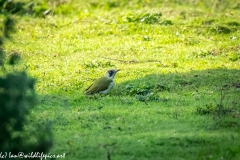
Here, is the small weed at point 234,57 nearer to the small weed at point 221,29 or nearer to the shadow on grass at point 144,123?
the shadow on grass at point 144,123

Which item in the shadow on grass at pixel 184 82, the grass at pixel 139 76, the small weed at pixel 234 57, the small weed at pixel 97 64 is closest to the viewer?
the grass at pixel 139 76

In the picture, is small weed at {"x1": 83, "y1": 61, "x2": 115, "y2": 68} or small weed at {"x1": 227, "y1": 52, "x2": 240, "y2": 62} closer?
small weed at {"x1": 83, "y1": 61, "x2": 115, "y2": 68}

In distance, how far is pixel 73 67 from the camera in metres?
14.0

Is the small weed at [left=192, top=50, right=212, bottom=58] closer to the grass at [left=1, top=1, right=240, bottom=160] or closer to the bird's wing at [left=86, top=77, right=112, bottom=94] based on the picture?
the grass at [left=1, top=1, right=240, bottom=160]

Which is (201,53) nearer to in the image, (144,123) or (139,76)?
(139,76)

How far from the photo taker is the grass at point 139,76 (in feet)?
28.8

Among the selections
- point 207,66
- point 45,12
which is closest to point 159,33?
point 207,66

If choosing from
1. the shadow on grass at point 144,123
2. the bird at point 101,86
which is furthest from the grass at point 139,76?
the bird at point 101,86

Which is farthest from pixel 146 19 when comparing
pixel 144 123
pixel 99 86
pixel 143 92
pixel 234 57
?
pixel 144 123

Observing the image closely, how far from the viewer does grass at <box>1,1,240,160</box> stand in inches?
346

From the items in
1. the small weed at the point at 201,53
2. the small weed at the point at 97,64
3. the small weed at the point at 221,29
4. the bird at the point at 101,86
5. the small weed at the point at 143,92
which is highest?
the bird at the point at 101,86

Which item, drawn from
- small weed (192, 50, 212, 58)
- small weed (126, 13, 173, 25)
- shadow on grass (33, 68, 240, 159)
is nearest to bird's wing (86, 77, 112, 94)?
shadow on grass (33, 68, 240, 159)

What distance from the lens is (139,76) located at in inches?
523

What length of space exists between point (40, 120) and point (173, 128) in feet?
8.21
